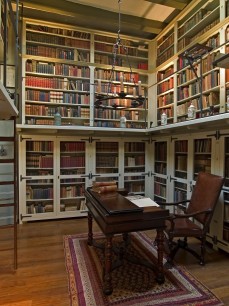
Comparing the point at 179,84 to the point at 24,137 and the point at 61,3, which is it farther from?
the point at 24,137

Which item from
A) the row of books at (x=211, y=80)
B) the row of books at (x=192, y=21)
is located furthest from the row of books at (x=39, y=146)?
the row of books at (x=192, y=21)

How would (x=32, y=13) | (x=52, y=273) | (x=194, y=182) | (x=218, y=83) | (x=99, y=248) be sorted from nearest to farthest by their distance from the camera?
(x=52, y=273) → (x=99, y=248) → (x=218, y=83) → (x=194, y=182) → (x=32, y=13)

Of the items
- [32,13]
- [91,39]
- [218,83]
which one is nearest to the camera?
[218,83]

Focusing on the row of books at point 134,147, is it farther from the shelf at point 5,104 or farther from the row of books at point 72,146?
the shelf at point 5,104

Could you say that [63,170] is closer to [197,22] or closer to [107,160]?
[107,160]

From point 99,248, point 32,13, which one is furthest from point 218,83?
point 32,13

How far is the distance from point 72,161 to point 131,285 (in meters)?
2.79

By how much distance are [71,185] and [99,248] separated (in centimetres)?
181

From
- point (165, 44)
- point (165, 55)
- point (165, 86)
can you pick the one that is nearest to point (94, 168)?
point (165, 86)

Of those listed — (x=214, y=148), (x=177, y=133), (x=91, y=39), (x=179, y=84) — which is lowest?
(x=214, y=148)

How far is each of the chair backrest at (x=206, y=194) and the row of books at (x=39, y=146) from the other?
2.83 m

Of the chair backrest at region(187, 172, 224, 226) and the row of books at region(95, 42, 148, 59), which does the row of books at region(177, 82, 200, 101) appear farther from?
the chair backrest at region(187, 172, 224, 226)

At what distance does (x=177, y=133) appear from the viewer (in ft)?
13.3

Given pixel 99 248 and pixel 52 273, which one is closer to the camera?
pixel 52 273
